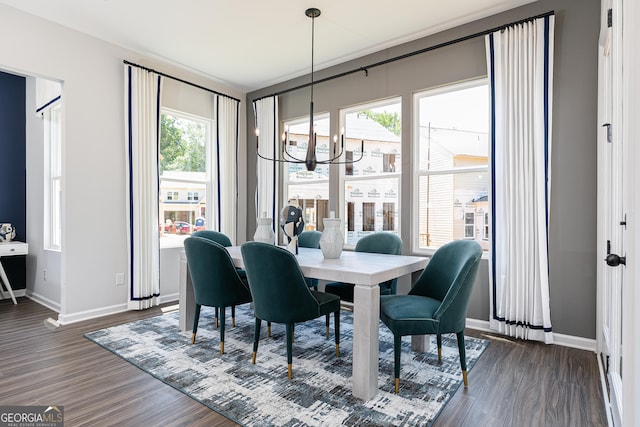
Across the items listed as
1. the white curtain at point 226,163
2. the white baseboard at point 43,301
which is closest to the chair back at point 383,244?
the white curtain at point 226,163

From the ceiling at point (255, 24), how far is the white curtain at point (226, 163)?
2.53ft

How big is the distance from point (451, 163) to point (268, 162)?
2.51 metres

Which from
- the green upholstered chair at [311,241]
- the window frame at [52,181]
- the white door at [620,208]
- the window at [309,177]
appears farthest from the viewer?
the window at [309,177]

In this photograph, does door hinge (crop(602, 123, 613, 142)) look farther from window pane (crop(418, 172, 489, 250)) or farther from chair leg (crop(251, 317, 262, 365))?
chair leg (crop(251, 317, 262, 365))

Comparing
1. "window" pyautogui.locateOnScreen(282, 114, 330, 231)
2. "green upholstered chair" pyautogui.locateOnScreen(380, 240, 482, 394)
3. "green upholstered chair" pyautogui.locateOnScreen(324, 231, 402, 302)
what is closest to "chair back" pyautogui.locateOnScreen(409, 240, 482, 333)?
"green upholstered chair" pyautogui.locateOnScreen(380, 240, 482, 394)

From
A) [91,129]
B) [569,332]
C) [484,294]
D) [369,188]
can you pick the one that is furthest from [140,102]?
[569,332]

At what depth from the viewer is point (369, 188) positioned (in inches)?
171

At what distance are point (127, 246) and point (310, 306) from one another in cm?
262

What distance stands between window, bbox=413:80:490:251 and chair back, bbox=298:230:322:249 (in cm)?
106

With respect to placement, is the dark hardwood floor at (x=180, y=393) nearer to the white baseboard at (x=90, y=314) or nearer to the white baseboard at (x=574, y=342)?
the white baseboard at (x=574, y=342)

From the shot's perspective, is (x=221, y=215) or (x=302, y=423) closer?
(x=302, y=423)

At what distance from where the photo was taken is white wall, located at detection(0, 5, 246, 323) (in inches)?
131

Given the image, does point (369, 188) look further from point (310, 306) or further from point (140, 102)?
point (140, 102)

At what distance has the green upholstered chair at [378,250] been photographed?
3.17 m
